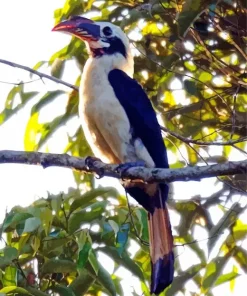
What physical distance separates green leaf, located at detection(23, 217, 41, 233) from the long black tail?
642 millimetres

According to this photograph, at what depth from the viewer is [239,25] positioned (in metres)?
3.69

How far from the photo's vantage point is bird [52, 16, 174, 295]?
365 cm

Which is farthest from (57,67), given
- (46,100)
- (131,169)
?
(131,169)

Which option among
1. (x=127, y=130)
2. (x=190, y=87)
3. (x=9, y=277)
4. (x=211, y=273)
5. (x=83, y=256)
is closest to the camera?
(x=83, y=256)

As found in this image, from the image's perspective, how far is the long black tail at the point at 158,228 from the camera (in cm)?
358

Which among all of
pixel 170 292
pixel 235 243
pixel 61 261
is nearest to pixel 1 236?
pixel 61 261

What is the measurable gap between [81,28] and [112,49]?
0.61 feet

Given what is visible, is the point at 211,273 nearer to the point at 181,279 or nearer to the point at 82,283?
the point at 181,279

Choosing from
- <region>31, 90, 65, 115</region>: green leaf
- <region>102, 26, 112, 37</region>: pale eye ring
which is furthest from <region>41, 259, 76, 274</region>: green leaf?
<region>102, 26, 112, 37</region>: pale eye ring

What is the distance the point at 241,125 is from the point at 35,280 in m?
1.11

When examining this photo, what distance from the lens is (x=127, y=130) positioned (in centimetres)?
370

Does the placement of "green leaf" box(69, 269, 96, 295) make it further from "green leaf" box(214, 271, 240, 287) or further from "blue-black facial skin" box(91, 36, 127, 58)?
"blue-black facial skin" box(91, 36, 127, 58)

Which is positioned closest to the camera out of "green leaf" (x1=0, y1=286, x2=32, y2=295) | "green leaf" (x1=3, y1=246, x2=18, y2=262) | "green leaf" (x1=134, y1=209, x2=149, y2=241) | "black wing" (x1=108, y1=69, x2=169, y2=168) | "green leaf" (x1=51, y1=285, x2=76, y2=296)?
"green leaf" (x1=0, y1=286, x2=32, y2=295)

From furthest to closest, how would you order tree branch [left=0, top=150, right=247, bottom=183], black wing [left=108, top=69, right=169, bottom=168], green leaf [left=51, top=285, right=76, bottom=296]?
black wing [left=108, top=69, right=169, bottom=168]
green leaf [left=51, top=285, right=76, bottom=296]
tree branch [left=0, top=150, right=247, bottom=183]
